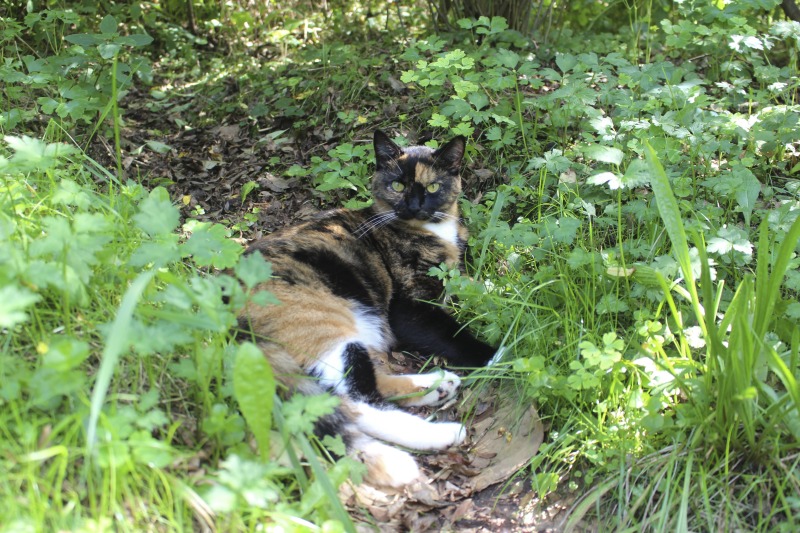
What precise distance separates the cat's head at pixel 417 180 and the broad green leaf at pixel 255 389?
167 cm

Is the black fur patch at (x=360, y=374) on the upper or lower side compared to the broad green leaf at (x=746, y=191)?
lower

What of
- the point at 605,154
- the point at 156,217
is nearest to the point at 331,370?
the point at 156,217

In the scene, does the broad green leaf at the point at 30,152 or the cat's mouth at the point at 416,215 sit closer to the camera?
the broad green leaf at the point at 30,152

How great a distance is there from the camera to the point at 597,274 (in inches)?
116

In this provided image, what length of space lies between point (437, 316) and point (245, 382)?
56.1 inches

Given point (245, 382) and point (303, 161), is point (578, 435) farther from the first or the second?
point (303, 161)

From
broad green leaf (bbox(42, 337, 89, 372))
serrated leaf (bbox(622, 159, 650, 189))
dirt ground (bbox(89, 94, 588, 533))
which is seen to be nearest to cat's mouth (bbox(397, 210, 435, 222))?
dirt ground (bbox(89, 94, 588, 533))

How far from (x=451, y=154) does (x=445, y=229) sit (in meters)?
0.40

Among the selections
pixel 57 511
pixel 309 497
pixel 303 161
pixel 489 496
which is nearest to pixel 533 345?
pixel 489 496

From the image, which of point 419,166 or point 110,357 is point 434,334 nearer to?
point 419,166

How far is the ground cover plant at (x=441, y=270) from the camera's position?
1917 millimetres

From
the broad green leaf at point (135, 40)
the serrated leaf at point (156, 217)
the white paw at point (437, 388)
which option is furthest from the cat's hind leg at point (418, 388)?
the broad green leaf at point (135, 40)

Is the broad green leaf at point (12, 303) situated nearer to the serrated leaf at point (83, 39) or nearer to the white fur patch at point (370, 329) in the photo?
the white fur patch at point (370, 329)

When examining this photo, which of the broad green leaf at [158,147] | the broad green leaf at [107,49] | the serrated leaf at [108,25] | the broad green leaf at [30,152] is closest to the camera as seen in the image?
the broad green leaf at [30,152]
